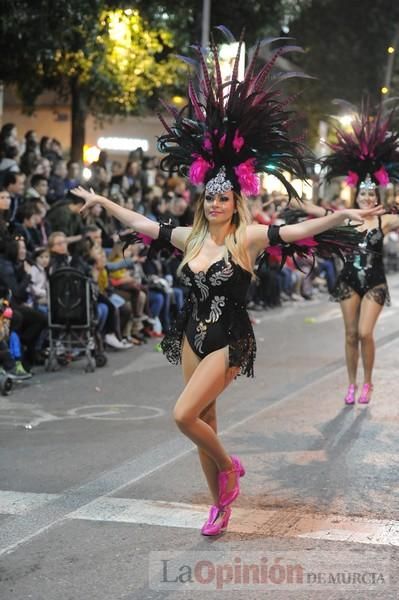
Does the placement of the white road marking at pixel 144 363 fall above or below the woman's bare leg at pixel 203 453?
below

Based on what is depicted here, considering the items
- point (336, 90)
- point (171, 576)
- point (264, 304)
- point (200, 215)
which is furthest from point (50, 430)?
point (336, 90)

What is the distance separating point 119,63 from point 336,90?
52.7 ft

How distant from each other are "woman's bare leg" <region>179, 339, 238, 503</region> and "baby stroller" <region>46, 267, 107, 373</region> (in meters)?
6.16

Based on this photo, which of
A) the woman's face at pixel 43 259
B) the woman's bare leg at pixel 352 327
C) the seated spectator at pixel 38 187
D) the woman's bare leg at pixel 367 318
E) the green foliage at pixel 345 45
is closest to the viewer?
the woman's bare leg at pixel 367 318

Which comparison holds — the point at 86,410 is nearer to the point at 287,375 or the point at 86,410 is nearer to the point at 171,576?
the point at 287,375

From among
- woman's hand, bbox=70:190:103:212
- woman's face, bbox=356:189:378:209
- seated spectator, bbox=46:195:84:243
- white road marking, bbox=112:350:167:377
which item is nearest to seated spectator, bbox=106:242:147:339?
seated spectator, bbox=46:195:84:243

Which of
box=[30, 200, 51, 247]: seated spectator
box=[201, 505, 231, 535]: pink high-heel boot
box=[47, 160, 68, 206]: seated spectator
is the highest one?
box=[47, 160, 68, 206]: seated spectator

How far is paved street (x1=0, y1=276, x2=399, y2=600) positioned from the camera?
16.7ft

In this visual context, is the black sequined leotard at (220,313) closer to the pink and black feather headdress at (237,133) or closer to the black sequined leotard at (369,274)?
the pink and black feather headdress at (237,133)

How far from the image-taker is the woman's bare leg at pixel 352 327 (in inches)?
394

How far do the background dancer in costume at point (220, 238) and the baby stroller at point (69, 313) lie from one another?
5758 mm

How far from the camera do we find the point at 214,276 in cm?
596
